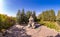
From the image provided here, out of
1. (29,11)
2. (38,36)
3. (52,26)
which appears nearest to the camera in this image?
(38,36)

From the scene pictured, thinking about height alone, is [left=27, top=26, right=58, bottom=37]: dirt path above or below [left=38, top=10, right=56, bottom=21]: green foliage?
below

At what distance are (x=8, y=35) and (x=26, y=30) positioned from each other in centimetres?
306

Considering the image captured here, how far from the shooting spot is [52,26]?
16.8 m

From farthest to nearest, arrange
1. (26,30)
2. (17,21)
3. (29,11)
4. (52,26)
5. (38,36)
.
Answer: (29,11) → (17,21) → (52,26) → (26,30) → (38,36)

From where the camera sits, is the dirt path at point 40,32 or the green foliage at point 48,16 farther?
the green foliage at point 48,16

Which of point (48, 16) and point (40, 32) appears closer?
point (40, 32)

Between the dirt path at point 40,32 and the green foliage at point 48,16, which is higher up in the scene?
the green foliage at point 48,16

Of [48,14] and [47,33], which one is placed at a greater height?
[48,14]

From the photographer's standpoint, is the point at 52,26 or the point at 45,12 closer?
the point at 52,26

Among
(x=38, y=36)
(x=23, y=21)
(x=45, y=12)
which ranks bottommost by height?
(x=38, y=36)

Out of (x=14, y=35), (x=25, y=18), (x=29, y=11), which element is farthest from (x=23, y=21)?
(x=14, y=35)

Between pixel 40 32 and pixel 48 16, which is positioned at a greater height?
pixel 48 16

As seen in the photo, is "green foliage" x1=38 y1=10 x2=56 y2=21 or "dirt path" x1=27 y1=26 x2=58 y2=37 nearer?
"dirt path" x1=27 y1=26 x2=58 y2=37

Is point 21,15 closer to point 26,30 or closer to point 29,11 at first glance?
point 29,11
